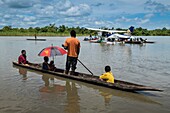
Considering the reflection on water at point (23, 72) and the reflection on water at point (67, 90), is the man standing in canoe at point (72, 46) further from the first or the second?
the reflection on water at point (23, 72)

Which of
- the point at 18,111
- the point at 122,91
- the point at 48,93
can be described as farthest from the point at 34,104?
the point at 122,91

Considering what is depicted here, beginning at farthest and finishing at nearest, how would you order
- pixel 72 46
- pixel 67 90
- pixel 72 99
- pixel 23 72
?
1. pixel 23 72
2. pixel 72 46
3. pixel 67 90
4. pixel 72 99

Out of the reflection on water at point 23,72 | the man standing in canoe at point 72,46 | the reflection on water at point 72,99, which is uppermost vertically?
the man standing in canoe at point 72,46

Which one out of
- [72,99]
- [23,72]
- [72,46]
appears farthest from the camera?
[23,72]

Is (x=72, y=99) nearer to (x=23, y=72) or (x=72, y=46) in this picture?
(x=72, y=46)

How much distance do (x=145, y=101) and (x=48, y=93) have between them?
3.33 meters

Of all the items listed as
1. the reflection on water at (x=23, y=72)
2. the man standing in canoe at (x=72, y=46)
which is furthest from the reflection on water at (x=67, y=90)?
the man standing in canoe at (x=72, y=46)

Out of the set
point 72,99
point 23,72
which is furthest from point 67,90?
point 23,72

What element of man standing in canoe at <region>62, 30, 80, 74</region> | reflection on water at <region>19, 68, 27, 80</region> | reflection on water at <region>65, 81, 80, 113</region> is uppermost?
man standing in canoe at <region>62, 30, 80, 74</region>

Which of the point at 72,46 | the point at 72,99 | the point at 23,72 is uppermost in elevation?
the point at 72,46

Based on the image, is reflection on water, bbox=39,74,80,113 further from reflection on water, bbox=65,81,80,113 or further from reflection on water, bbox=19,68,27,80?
reflection on water, bbox=19,68,27,80

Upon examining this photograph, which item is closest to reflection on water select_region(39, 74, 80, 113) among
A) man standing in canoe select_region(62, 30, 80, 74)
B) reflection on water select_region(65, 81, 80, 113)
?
reflection on water select_region(65, 81, 80, 113)

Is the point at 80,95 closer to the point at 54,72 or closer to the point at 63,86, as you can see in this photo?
Result: the point at 63,86

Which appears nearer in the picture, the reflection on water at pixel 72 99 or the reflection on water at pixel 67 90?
the reflection on water at pixel 72 99
